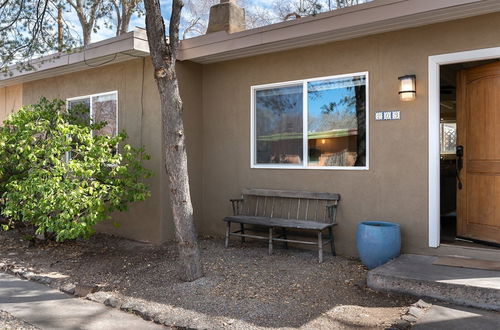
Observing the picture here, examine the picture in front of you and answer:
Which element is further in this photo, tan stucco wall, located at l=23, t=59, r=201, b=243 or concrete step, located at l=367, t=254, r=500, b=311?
tan stucco wall, located at l=23, t=59, r=201, b=243

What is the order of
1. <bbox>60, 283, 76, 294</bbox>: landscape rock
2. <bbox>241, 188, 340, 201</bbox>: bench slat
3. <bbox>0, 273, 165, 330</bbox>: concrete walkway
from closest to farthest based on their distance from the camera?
1. <bbox>0, 273, 165, 330</bbox>: concrete walkway
2. <bbox>60, 283, 76, 294</bbox>: landscape rock
3. <bbox>241, 188, 340, 201</bbox>: bench slat

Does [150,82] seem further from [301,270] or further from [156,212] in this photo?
[301,270]

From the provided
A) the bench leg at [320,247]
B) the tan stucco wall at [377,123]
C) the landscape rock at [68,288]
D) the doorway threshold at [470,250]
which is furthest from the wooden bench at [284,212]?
the landscape rock at [68,288]

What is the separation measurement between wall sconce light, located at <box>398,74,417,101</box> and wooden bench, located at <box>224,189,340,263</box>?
5.09ft

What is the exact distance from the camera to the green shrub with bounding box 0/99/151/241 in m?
5.13

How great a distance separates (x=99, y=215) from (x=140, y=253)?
877 millimetres

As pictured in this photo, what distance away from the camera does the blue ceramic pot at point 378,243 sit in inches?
189

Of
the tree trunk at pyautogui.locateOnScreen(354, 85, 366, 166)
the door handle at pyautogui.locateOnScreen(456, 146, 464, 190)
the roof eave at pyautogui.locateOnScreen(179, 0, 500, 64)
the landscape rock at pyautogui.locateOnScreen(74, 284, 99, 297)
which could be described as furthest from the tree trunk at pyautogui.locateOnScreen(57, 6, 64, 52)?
the door handle at pyautogui.locateOnScreen(456, 146, 464, 190)

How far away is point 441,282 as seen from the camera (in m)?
3.84

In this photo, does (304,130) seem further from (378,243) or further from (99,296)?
(99,296)

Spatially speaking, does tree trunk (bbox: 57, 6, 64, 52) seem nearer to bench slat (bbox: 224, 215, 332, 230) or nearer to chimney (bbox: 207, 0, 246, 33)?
chimney (bbox: 207, 0, 246, 33)

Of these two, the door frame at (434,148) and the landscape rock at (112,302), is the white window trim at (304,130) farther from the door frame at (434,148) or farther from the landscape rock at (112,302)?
the landscape rock at (112,302)

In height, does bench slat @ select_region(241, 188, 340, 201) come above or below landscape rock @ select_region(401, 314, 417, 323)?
above

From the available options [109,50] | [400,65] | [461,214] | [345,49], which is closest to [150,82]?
[109,50]
